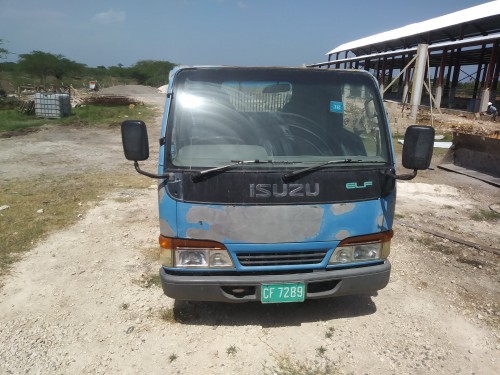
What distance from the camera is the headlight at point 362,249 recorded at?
2.86 m

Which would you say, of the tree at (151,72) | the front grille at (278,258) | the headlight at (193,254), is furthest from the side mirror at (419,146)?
the tree at (151,72)

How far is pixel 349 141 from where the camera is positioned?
3088 mm

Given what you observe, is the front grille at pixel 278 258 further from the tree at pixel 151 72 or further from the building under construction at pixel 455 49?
the tree at pixel 151 72

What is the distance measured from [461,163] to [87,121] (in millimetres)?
16152

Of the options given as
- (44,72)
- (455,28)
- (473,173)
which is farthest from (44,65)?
(473,173)

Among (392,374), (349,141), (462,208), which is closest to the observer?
(392,374)

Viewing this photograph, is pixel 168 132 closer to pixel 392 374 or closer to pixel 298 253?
pixel 298 253

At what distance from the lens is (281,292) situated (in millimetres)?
2789

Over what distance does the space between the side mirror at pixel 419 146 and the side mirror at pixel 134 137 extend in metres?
2.08

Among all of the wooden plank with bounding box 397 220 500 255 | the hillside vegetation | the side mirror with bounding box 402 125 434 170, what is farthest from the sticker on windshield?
the hillside vegetation

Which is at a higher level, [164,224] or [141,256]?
[164,224]

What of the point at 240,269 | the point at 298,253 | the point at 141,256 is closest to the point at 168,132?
the point at 240,269

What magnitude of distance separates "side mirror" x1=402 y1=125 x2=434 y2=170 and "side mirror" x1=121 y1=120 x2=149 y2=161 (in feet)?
6.83

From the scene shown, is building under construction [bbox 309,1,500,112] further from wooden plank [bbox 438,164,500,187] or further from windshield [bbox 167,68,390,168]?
windshield [bbox 167,68,390,168]
